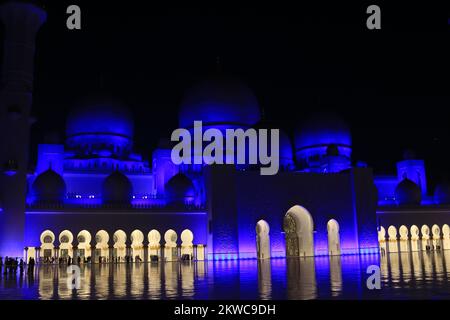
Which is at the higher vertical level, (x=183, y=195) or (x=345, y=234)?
(x=183, y=195)

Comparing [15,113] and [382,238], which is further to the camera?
[382,238]

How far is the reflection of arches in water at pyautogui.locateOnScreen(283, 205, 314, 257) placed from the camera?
2459 centimetres

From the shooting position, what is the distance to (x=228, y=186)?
23594 millimetres

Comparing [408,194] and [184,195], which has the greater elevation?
[408,194]

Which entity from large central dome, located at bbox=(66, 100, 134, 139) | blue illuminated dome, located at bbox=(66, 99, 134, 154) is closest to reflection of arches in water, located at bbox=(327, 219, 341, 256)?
blue illuminated dome, located at bbox=(66, 99, 134, 154)

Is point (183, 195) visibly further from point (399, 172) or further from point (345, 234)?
point (399, 172)

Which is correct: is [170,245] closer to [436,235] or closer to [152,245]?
[152,245]

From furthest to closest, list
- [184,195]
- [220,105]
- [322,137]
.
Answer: [322,137]
[220,105]
[184,195]

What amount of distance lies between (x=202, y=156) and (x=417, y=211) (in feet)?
40.3

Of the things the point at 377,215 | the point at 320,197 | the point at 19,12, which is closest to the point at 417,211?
the point at 377,215

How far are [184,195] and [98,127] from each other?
7.63m

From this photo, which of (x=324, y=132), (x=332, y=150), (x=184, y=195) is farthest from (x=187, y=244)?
(x=324, y=132)

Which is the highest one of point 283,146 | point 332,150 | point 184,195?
point 283,146

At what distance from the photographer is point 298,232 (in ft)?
83.4
